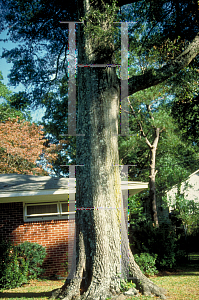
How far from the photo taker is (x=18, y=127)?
2295cm

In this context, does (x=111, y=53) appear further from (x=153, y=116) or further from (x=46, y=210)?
(x=153, y=116)

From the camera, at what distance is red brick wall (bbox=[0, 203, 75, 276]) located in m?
9.86

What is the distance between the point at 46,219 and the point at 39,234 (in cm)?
57

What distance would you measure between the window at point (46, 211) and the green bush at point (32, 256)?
1.12 metres

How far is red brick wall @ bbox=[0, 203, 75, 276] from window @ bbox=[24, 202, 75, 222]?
7.0 inches

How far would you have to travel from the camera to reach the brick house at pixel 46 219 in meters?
9.67

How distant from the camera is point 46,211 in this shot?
1038 cm

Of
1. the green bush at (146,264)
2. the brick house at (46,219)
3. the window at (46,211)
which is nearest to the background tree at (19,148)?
the brick house at (46,219)

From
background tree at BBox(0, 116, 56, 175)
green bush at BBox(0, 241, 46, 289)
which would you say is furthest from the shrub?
background tree at BBox(0, 116, 56, 175)

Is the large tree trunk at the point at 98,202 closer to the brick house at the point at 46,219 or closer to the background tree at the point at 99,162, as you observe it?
the background tree at the point at 99,162

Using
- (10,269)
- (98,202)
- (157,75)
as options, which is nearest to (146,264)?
(10,269)

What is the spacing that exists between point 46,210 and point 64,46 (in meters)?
6.24

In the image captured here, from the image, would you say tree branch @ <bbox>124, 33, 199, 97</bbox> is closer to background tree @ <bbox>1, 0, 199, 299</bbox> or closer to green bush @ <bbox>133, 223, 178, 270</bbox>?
background tree @ <bbox>1, 0, 199, 299</bbox>

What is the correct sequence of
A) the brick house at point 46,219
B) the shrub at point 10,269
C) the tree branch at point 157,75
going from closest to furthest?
the tree branch at point 157,75 < the shrub at point 10,269 < the brick house at point 46,219
